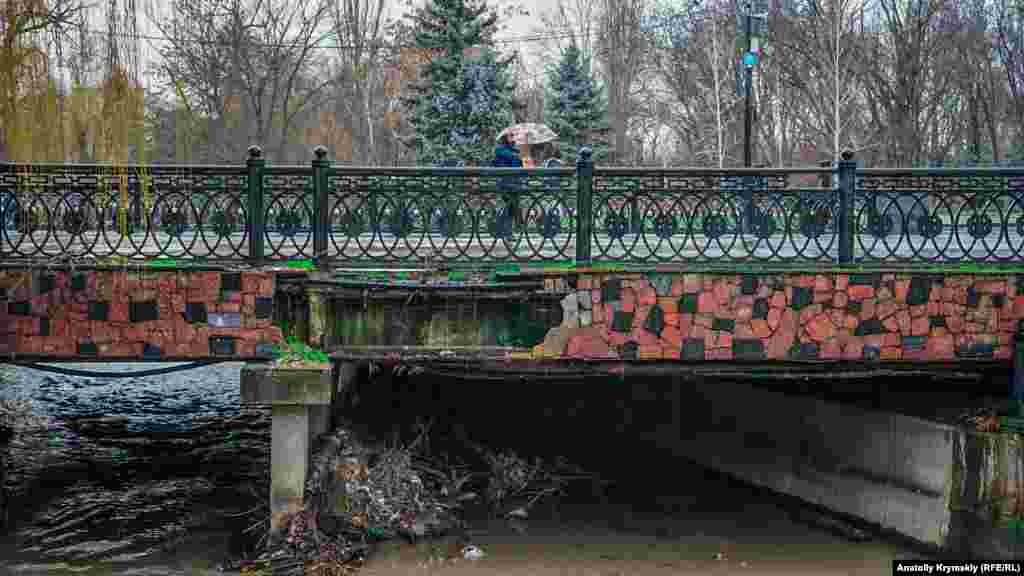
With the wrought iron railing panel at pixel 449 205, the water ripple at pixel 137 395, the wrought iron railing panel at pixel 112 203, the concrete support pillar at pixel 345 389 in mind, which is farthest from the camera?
the water ripple at pixel 137 395

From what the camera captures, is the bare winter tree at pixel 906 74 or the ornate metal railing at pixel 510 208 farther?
the bare winter tree at pixel 906 74

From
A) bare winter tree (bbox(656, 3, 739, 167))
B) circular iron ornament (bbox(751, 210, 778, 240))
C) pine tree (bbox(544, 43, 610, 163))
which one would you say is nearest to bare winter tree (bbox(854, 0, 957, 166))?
bare winter tree (bbox(656, 3, 739, 167))

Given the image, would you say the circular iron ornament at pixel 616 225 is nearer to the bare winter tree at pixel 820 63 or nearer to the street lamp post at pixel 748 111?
the street lamp post at pixel 748 111

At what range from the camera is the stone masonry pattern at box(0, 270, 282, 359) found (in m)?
8.87

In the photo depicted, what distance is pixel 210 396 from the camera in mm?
18031

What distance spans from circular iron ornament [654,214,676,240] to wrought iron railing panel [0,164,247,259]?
4.03 metres

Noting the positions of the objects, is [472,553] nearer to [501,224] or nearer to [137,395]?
[501,224]

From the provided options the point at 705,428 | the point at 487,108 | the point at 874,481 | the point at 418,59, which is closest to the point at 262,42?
the point at 418,59

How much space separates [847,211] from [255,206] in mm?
5748

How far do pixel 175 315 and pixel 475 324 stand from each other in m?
2.89

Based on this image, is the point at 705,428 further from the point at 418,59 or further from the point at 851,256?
the point at 418,59

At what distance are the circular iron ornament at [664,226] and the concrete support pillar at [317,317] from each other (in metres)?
3.32

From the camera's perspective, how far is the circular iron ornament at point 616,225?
9094mm

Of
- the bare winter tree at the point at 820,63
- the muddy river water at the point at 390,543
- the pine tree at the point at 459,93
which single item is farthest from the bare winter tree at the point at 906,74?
the muddy river water at the point at 390,543
